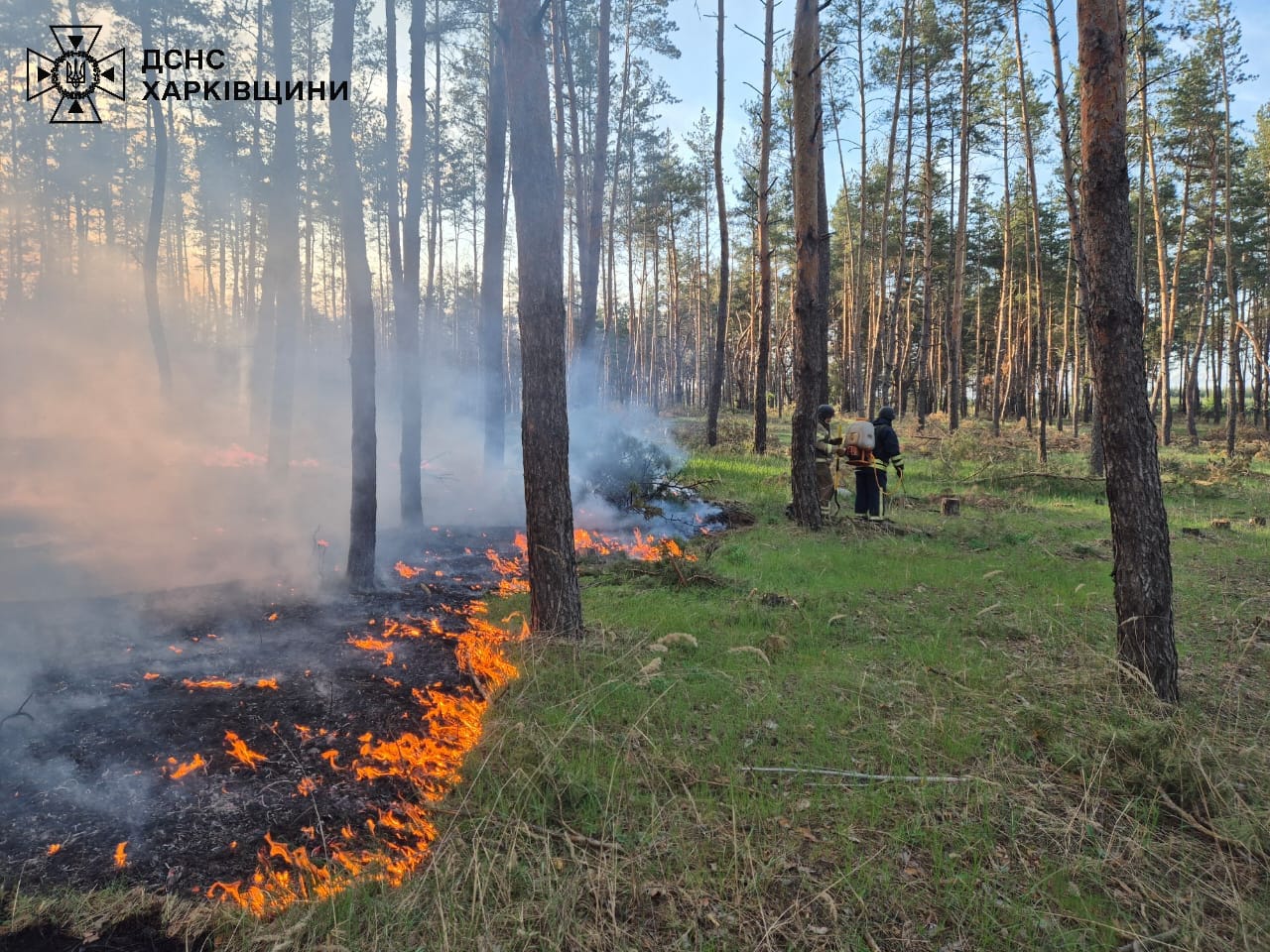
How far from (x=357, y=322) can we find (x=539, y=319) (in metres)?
3.51

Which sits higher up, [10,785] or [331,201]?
[331,201]

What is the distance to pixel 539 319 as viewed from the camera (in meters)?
5.29

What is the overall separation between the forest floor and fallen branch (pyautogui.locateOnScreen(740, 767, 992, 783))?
0.05ft

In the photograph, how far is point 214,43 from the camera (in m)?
17.1

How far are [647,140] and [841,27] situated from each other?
775 cm

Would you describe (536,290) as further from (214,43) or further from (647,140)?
(647,140)

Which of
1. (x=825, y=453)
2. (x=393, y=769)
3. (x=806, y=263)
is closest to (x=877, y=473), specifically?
(x=825, y=453)

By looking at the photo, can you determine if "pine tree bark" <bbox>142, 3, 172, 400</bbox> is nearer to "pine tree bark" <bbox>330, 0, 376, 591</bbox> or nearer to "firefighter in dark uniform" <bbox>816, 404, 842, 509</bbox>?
"pine tree bark" <bbox>330, 0, 376, 591</bbox>

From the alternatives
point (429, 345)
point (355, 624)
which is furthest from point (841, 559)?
point (429, 345)

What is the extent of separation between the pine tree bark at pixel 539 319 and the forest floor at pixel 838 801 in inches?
22.5

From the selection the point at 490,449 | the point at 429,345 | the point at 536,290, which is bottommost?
the point at 490,449

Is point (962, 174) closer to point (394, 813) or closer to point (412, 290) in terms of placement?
point (412, 290)

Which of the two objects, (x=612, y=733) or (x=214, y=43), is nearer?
(x=612, y=733)

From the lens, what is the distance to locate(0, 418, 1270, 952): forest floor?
2.53 metres
